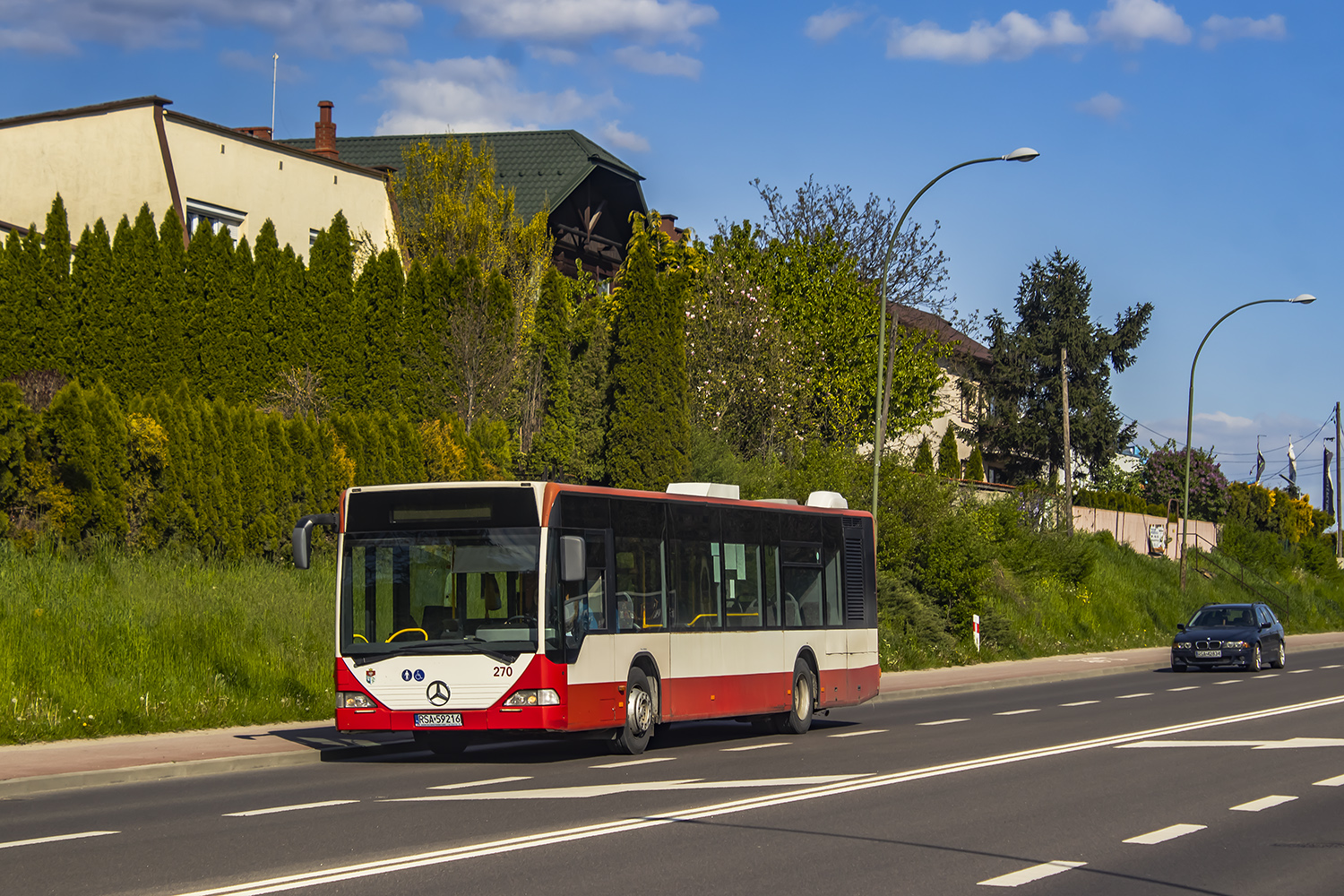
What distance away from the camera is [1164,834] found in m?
9.74

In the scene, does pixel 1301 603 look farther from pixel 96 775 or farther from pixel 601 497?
pixel 96 775

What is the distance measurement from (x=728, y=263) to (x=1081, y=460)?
37.8 metres

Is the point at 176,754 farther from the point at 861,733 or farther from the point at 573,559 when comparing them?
the point at 861,733

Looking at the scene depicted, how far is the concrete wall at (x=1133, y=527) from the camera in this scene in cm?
5875

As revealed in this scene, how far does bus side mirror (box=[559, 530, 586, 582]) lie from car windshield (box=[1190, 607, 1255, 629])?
22704 millimetres

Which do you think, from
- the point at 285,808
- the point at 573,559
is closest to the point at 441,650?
the point at 573,559

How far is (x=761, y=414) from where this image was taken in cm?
4191

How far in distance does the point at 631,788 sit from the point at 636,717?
3.40 meters

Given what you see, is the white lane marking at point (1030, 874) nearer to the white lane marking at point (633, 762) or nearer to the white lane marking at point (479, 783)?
the white lane marking at point (479, 783)

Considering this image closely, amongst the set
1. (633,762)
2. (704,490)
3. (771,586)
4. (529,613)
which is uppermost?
(704,490)

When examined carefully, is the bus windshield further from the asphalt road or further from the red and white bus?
the asphalt road

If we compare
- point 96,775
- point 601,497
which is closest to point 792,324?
point 601,497

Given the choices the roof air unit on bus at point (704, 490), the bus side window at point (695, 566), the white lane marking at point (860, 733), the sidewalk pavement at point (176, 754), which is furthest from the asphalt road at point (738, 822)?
the roof air unit on bus at point (704, 490)

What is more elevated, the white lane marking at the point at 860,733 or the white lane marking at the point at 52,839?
the white lane marking at the point at 52,839
